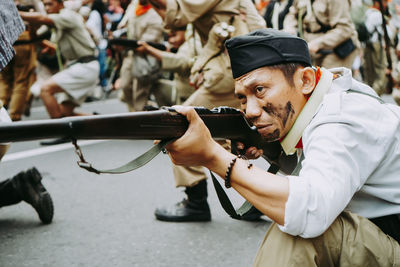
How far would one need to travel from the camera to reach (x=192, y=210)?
348 centimetres

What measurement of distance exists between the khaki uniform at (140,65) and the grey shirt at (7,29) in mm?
4254

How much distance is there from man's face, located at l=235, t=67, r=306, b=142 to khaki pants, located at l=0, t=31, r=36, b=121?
549 cm

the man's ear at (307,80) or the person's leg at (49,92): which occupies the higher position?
the man's ear at (307,80)

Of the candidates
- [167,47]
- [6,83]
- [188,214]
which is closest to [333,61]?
[167,47]

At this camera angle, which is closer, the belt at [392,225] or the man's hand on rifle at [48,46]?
the belt at [392,225]

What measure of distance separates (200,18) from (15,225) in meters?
1.89

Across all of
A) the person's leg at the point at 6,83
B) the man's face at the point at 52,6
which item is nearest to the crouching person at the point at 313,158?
the man's face at the point at 52,6

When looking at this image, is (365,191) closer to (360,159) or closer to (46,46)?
(360,159)

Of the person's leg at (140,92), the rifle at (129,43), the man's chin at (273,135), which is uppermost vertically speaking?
the man's chin at (273,135)

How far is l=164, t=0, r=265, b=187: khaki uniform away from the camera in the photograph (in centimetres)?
341

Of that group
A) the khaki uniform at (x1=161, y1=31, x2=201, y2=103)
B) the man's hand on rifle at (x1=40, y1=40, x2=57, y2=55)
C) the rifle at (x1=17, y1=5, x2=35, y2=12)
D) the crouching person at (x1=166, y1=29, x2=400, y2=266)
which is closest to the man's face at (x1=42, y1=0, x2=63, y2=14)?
the rifle at (x1=17, y1=5, x2=35, y2=12)

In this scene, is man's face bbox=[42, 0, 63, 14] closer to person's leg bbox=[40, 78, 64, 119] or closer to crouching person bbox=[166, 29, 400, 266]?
person's leg bbox=[40, 78, 64, 119]

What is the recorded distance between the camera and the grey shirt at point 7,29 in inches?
70.9

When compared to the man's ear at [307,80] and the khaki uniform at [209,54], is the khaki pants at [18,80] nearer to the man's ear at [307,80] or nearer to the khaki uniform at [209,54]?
the khaki uniform at [209,54]
